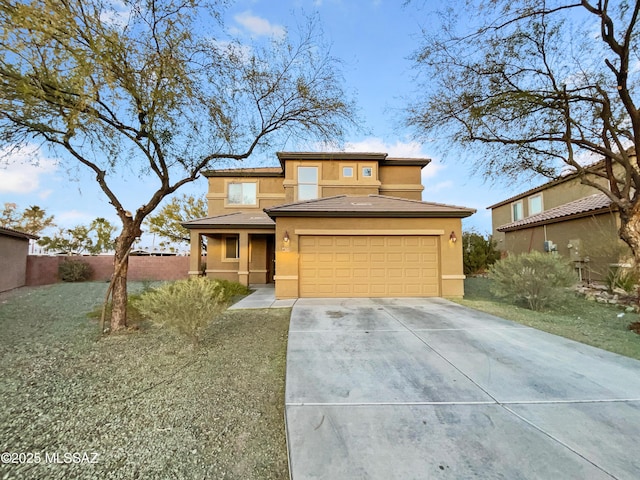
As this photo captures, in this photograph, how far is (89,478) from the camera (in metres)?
2.39

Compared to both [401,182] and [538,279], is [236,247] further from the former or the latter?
[538,279]

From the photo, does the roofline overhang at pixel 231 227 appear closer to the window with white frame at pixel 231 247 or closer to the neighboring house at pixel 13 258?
the window with white frame at pixel 231 247

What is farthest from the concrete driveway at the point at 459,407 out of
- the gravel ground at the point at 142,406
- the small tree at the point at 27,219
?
the small tree at the point at 27,219

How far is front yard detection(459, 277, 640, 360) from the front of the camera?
18.9 feet

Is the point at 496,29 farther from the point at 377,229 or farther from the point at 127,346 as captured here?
the point at 127,346

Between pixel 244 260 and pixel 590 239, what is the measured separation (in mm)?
15084

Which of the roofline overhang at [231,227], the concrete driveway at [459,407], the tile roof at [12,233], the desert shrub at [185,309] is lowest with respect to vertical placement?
the concrete driveway at [459,407]

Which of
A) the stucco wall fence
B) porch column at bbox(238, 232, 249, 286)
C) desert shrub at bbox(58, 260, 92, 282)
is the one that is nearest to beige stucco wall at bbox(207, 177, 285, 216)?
porch column at bbox(238, 232, 249, 286)

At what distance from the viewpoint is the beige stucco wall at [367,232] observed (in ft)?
35.4

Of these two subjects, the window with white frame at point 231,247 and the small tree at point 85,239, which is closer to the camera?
the window with white frame at point 231,247

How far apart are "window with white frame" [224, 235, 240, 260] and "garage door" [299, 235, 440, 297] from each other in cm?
653

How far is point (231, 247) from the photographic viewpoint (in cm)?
1642

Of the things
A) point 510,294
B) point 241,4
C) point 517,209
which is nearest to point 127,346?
point 241,4

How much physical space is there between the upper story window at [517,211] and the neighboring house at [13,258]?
29.3 metres
